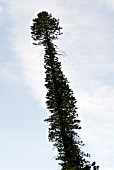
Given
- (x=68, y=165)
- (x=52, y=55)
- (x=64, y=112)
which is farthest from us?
(x=52, y=55)

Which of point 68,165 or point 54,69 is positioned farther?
point 54,69

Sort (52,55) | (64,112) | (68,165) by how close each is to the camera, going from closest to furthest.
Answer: (68,165) < (64,112) < (52,55)

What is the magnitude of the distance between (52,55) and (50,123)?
296 inches

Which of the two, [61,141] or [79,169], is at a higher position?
[61,141]

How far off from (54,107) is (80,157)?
5.34 meters

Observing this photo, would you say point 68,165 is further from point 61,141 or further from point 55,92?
point 55,92

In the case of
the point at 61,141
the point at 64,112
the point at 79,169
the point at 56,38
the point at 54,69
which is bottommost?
the point at 79,169

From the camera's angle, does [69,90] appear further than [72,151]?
Yes

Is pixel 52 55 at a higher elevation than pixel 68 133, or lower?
higher

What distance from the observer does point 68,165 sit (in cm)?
4191

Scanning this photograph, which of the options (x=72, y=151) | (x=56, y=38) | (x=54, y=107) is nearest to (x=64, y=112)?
(x=54, y=107)

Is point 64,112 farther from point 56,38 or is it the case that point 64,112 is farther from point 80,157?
point 56,38

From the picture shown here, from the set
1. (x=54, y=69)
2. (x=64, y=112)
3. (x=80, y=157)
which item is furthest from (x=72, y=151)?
(x=54, y=69)

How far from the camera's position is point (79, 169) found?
42.2m
